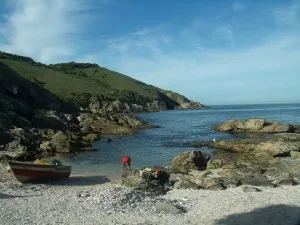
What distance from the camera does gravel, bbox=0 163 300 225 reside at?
1895cm

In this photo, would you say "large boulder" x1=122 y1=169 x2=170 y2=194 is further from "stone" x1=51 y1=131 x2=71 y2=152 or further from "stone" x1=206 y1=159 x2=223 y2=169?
"stone" x1=51 y1=131 x2=71 y2=152

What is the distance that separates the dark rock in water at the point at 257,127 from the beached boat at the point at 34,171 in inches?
2071

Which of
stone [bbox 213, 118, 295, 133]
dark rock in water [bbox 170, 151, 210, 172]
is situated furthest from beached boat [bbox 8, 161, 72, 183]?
stone [bbox 213, 118, 295, 133]

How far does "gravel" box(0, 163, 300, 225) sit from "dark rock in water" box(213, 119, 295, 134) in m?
48.4

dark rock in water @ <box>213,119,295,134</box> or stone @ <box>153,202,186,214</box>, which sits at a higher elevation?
dark rock in water @ <box>213,119,295,134</box>

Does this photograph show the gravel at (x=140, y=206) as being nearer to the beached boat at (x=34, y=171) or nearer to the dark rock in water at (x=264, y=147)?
the beached boat at (x=34, y=171)

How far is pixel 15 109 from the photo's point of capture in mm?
67188

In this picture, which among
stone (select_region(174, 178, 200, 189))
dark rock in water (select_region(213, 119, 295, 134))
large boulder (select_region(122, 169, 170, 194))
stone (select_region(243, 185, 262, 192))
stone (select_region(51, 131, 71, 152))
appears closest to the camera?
stone (select_region(243, 185, 262, 192))

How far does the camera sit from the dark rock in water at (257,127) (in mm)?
72562

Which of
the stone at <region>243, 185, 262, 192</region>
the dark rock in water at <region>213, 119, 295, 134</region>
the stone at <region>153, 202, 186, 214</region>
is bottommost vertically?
the stone at <region>243, 185, 262, 192</region>

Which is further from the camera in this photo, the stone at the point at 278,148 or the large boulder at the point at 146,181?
the stone at the point at 278,148

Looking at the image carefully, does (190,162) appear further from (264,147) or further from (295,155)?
(264,147)

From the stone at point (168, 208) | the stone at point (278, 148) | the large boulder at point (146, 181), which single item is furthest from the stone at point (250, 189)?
the stone at point (278, 148)

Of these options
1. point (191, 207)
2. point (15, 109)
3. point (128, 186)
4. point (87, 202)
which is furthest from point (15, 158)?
point (15, 109)
